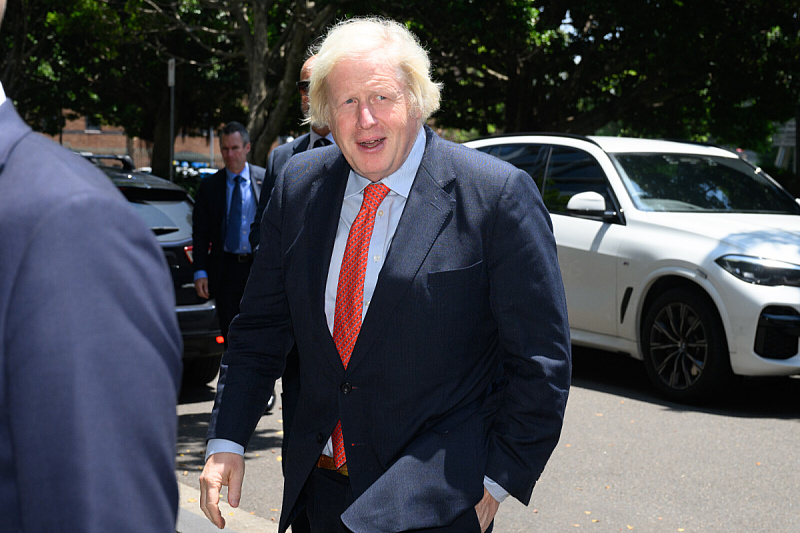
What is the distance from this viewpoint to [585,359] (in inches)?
382

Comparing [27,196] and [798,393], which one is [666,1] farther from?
[27,196]

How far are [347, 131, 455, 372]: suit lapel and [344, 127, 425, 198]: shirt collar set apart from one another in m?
0.04

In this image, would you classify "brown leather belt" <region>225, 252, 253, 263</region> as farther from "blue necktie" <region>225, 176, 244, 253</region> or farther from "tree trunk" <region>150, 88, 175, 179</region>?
"tree trunk" <region>150, 88, 175, 179</region>

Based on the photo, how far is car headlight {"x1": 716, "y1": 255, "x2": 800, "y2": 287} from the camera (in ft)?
23.2

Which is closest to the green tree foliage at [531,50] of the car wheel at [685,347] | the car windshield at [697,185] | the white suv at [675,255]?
the white suv at [675,255]

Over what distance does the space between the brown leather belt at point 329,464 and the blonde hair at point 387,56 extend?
86 cm

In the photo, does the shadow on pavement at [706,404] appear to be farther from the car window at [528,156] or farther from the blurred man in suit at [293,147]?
the blurred man in suit at [293,147]

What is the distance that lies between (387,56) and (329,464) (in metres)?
1.04

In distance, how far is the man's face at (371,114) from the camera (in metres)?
2.54

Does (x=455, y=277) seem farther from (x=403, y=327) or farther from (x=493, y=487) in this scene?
(x=493, y=487)

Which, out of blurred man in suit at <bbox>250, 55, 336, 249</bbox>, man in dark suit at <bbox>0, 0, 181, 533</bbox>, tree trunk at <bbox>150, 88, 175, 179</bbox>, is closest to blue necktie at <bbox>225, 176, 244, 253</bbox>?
blurred man in suit at <bbox>250, 55, 336, 249</bbox>

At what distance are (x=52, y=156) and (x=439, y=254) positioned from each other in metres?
1.48

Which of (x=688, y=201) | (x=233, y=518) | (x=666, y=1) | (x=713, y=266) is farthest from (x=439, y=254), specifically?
(x=666, y=1)

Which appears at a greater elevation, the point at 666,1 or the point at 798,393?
the point at 666,1
